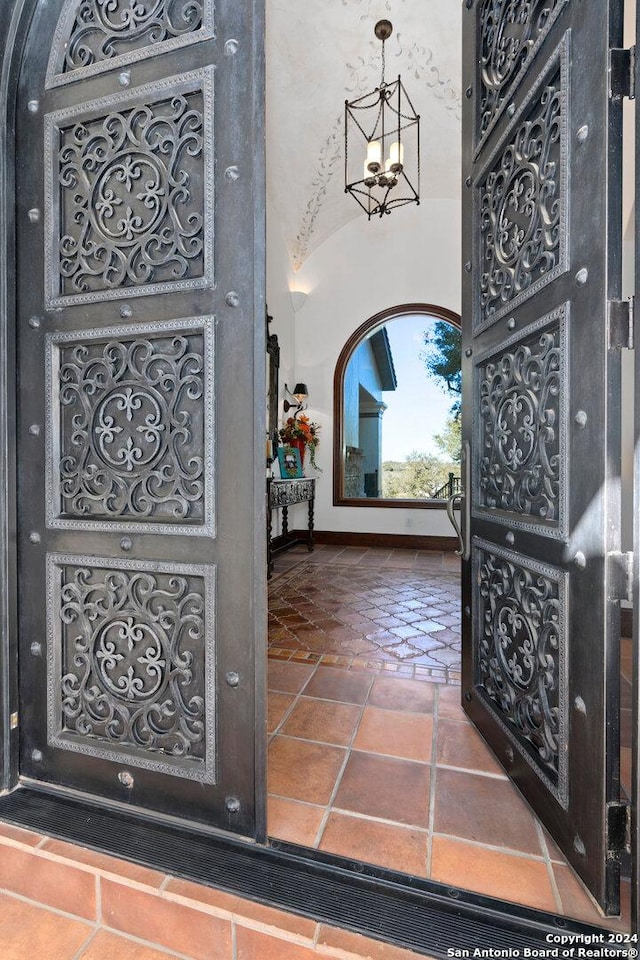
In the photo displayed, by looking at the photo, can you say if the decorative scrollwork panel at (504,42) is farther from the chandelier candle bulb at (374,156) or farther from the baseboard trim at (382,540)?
the baseboard trim at (382,540)

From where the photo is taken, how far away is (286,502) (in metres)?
4.36

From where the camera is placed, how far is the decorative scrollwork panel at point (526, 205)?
100cm

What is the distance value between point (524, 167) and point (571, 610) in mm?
1105

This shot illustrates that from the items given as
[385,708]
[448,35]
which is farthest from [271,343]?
[385,708]

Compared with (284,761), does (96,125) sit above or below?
above

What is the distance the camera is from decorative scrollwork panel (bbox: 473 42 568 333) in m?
1.00

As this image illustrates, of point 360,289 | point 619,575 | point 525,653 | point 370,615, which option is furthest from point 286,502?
→ point 619,575

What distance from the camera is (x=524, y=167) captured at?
114cm

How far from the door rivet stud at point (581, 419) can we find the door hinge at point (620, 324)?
0.14 m

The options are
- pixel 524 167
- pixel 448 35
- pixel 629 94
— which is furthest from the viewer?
pixel 448 35

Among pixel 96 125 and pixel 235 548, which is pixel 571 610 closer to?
pixel 235 548

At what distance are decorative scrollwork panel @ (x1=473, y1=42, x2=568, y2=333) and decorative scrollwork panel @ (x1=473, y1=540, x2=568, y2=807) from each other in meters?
0.73

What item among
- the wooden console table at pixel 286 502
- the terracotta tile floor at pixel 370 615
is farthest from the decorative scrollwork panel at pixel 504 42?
the wooden console table at pixel 286 502

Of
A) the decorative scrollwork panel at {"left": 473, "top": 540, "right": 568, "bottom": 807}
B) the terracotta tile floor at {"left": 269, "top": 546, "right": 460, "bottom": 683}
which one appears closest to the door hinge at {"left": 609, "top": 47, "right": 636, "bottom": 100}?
the decorative scrollwork panel at {"left": 473, "top": 540, "right": 568, "bottom": 807}
